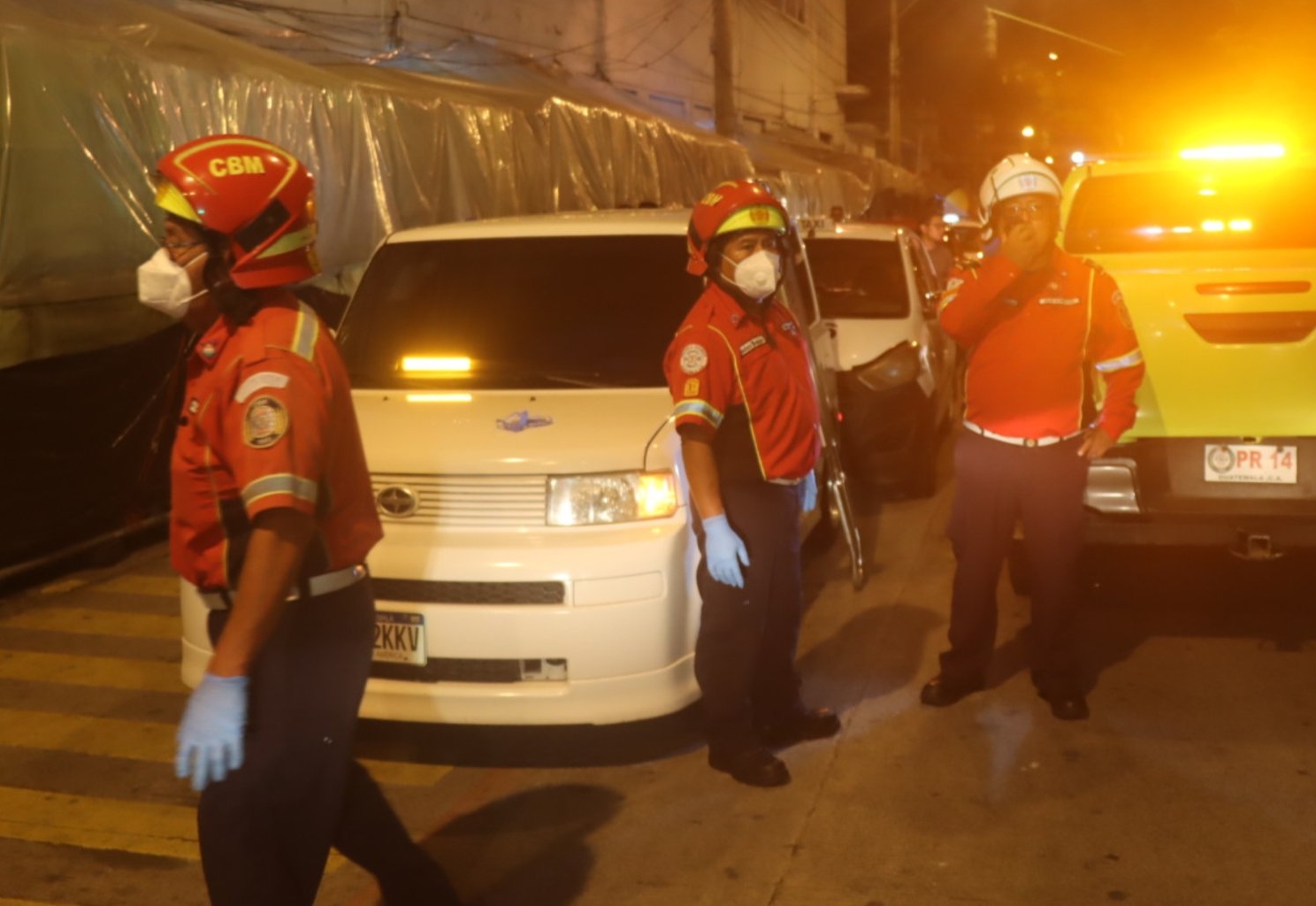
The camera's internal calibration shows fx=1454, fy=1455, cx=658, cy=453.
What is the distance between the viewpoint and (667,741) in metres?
5.39

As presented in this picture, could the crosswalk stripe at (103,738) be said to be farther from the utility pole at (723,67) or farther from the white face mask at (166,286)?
the utility pole at (723,67)

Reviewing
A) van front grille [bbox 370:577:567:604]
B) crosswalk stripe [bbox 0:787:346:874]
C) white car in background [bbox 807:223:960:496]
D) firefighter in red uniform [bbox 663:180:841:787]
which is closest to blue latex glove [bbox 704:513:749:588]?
firefighter in red uniform [bbox 663:180:841:787]

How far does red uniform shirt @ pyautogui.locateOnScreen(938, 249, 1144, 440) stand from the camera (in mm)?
5242

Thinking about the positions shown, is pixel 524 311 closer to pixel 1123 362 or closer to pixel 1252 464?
pixel 1123 362

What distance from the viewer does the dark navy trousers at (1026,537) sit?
5328 mm

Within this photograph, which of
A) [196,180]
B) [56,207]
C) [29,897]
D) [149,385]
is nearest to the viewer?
[196,180]

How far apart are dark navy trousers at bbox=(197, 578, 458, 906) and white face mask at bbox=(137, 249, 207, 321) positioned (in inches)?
24.8

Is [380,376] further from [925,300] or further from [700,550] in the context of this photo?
[925,300]

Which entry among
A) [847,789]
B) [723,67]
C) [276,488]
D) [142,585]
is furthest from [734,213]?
[723,67]

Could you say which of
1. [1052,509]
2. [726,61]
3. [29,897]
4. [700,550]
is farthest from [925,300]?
[726,61]

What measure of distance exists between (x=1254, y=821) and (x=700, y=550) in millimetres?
1925

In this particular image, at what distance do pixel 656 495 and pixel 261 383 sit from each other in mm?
2312

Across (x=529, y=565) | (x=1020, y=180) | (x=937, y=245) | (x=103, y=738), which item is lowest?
(x=103, y=738)

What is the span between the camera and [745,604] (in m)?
4.76
